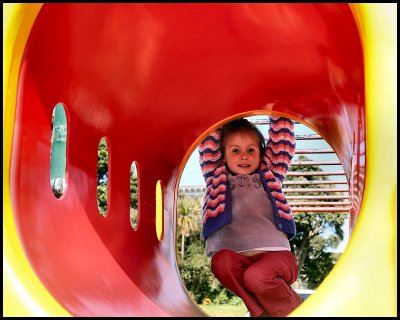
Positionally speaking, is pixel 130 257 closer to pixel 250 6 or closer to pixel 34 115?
pixel 34 115

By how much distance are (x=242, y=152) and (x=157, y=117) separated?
387 mm

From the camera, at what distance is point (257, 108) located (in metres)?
2.60

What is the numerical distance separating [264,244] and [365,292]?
4.24 feet

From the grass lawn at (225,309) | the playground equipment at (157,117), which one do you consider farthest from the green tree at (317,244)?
the playground equipment at (157,117)

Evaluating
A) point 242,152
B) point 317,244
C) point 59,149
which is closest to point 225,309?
point 317,244

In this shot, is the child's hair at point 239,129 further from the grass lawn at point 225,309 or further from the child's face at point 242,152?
the grass lawn at point 225,309

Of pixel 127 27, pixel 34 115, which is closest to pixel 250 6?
pixel 127 27

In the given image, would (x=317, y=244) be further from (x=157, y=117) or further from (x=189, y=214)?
(x=157, y=117)

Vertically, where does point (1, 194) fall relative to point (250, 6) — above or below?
below

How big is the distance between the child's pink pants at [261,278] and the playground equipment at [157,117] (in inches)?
7.9

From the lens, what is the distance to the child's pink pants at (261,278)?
227 cm

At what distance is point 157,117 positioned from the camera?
2422 millimetres

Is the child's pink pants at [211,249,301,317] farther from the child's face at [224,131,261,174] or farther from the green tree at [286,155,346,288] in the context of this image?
the green tree at [286,155,346,288]

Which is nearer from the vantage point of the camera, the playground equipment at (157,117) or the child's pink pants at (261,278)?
the playground equipment at (157,117)
